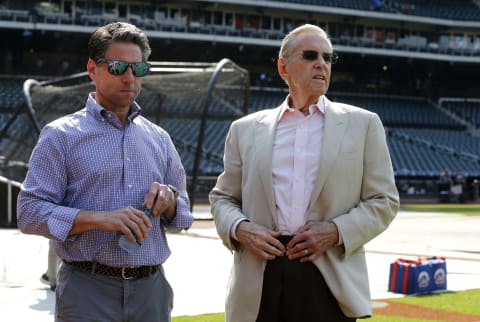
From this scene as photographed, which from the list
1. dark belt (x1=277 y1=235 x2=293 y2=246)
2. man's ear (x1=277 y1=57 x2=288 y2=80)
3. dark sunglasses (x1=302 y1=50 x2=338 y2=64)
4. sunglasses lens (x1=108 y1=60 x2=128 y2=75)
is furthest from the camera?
man's ear (x1=277 y1=57 x2=288 y2=80)

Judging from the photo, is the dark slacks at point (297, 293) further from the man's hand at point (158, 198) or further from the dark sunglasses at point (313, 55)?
the dark sunglasses at point (313, 55)

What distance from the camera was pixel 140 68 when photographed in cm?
347

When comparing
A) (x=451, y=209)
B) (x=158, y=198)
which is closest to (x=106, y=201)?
(x=158, y=198)

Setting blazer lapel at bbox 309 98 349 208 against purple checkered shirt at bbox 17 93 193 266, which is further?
blazer lapel at bbox 309 98 349 208

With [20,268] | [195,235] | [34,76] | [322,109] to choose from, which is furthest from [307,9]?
[322,109]

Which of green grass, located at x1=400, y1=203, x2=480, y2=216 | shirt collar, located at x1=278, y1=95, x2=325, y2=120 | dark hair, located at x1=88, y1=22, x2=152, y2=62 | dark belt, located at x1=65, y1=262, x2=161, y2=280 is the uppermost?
dark hair, located at x1=88, y1=22, x2=152, y2=62

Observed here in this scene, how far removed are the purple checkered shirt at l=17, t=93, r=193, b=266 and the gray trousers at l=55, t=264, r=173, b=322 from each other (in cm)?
8

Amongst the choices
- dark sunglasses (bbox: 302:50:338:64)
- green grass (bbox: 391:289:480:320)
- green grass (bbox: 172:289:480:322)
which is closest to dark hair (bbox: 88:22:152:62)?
dark sunglasses (bbox: 302:50:338:64)

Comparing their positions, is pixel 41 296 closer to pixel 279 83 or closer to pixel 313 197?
pixel 313 197

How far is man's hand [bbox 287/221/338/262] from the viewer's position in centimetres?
365

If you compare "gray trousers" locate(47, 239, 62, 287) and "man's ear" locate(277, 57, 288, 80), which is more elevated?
"man's ear" locate(277, 57, 288, 80)

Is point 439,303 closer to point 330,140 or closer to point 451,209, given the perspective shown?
point 330,140

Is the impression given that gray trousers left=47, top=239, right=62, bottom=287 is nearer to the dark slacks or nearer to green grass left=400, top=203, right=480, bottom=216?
the dark slacks

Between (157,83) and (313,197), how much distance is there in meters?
15.6
